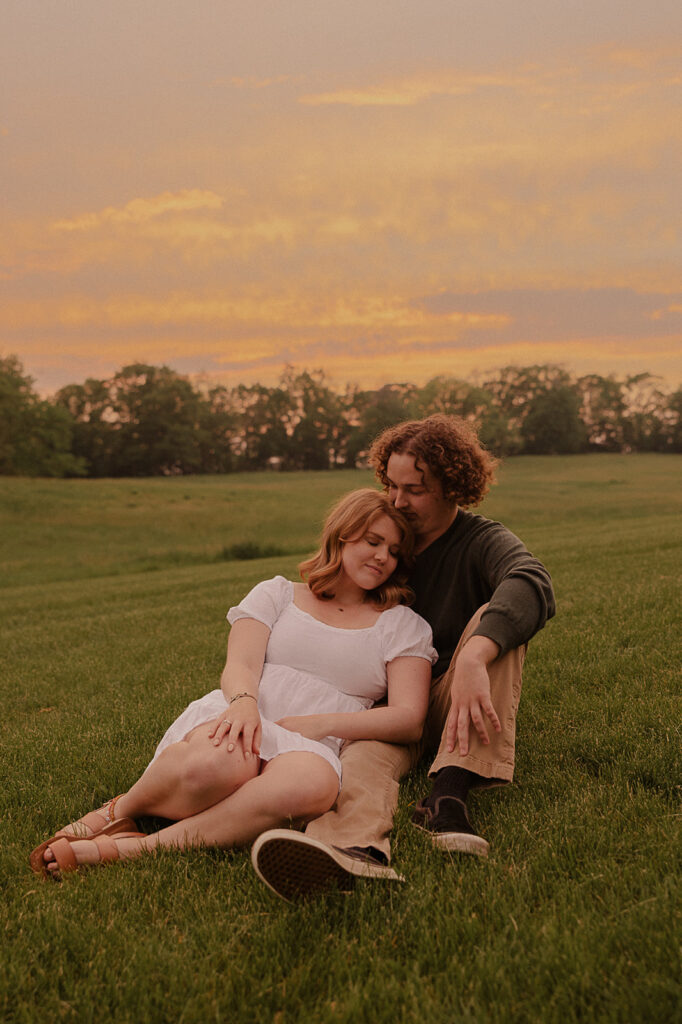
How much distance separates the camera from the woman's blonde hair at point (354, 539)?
4.40m

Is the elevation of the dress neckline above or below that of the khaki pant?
above

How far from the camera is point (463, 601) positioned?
4.63 meters

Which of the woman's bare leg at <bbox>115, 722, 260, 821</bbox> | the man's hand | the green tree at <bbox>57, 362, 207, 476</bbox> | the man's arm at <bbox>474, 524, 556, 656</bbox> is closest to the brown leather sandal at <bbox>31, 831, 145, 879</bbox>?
the woman's bare leg at <bbox>115, 722, 260, 821</bbox>

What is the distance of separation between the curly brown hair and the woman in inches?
15.8

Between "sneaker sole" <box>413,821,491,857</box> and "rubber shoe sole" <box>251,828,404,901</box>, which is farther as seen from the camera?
"sneaker sole" <box>413,821,491,857</box>

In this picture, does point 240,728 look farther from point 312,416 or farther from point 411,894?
point 312,416

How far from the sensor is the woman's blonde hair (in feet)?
14.4

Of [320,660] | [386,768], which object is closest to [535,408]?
[320,660]

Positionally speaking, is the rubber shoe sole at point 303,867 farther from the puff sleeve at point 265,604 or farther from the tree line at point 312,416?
the tree line at point 312,416

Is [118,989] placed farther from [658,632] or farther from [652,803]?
[658,632]

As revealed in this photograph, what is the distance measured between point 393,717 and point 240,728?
33.7 inches

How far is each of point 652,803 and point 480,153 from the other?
17.1 metres

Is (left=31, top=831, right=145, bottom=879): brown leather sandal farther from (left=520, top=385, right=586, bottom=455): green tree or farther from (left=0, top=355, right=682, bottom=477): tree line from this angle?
(left=520, top=385, right=586, bottom=455): green tree

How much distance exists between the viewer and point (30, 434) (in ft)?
222
